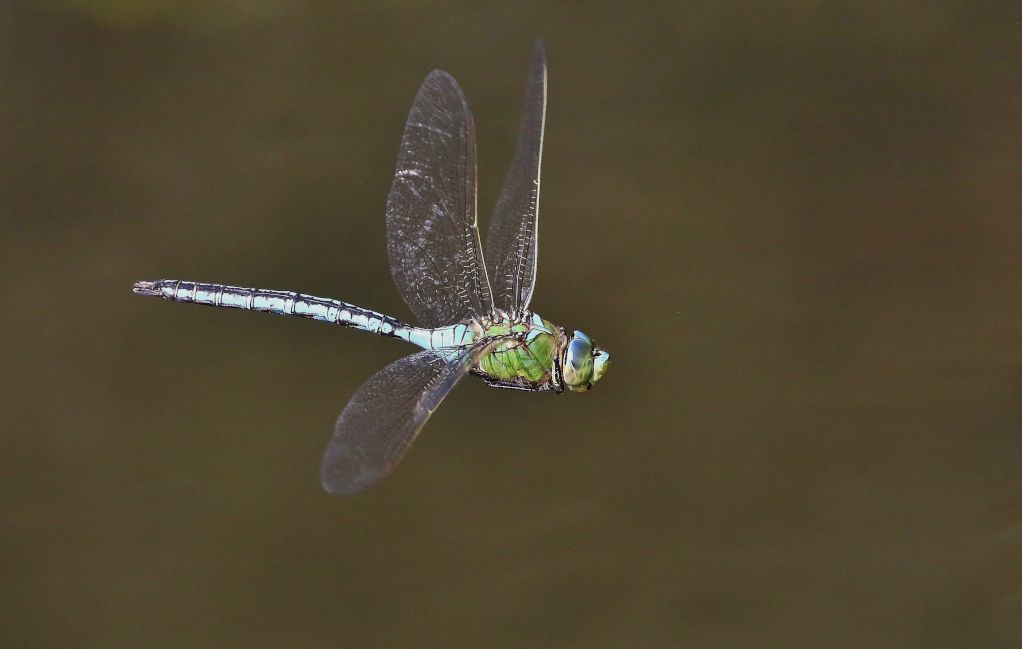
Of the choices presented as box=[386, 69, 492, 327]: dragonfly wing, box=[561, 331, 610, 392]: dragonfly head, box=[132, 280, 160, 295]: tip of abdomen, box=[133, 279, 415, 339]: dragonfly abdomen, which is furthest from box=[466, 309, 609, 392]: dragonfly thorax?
box=[132, 280, 160, 295]: tip of abdomen

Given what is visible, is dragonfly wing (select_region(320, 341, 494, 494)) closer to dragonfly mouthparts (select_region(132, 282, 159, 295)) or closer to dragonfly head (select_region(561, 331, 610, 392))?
dragonfly head (select_region(561, 331, 610, 392))

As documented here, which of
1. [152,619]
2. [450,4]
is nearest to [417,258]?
[450,4]

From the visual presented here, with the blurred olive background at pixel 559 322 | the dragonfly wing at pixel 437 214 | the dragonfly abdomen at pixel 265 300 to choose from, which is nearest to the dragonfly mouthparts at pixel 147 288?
the dragonfly abdomen at pixel 265 300

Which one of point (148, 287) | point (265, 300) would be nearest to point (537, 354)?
point (265, 300)

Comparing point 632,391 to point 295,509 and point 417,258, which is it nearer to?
point 417,258

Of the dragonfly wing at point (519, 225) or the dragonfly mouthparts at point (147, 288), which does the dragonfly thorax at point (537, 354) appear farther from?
the dragonfly mouthparts at point (147, 288)
